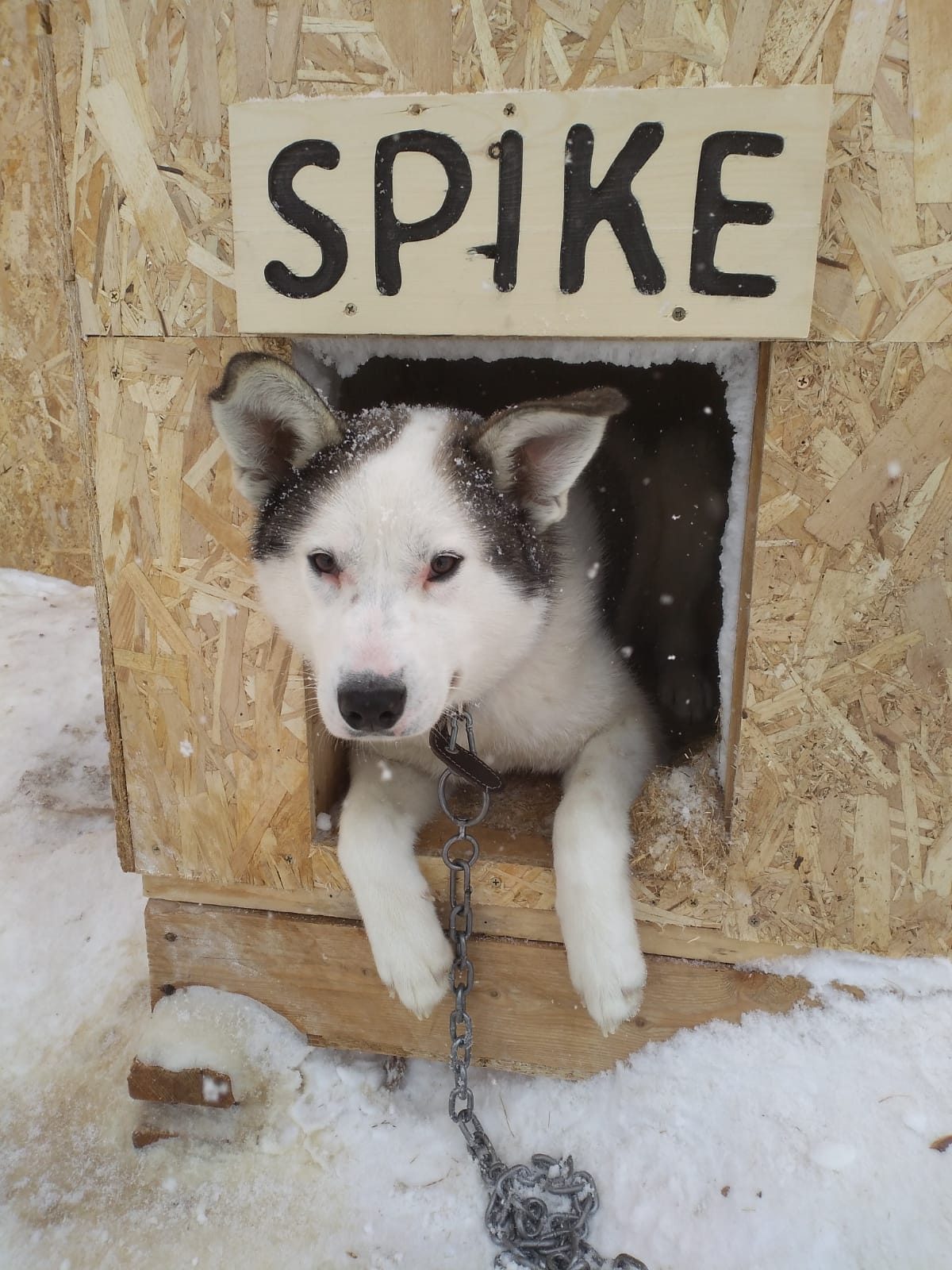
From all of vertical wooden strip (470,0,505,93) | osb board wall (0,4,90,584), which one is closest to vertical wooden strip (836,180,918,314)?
vertical wooden strip (470,0,505,93)

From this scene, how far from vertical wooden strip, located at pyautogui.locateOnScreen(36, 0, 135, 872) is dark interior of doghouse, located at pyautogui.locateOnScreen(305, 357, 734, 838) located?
96 cm

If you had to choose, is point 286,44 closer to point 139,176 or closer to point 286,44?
point 286,44

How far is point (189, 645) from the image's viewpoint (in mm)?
2404

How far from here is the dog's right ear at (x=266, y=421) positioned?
190 centimetres

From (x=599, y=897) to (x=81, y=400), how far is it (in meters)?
2.01

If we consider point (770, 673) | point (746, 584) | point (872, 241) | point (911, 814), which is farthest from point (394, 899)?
point (872, 241)

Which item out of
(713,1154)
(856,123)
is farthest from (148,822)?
(856,123)

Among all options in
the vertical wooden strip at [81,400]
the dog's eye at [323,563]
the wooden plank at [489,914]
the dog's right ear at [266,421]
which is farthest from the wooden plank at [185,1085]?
the dog's right ear at [266,421]

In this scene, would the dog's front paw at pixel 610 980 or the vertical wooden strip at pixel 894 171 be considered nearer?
the vertical wooden strip at pixel 894 171

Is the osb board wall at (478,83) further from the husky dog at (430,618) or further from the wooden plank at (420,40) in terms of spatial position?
the husky dog at (430,618)

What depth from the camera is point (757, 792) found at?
2178 mm

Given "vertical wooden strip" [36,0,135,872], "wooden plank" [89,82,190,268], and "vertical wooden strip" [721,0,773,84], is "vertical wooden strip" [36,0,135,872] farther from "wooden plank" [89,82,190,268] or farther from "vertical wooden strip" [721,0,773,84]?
"vertical wooden strip" [721,0,773,84]

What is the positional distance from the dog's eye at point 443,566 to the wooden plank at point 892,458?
2.93 ft

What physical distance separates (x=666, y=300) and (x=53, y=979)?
302 centimetres
